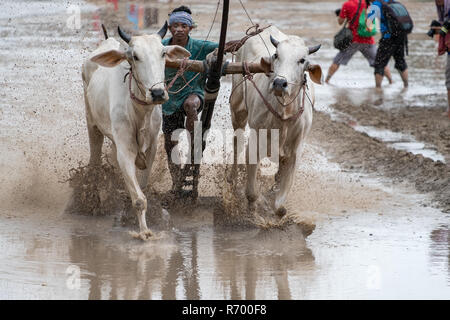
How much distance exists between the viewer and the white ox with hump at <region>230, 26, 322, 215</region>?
7.08 metres

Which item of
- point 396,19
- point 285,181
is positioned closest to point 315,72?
point 285,181

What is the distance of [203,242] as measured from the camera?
7.38 m

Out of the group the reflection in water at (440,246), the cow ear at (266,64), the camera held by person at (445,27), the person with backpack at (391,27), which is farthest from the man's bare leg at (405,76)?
the cow ear at (266,64)

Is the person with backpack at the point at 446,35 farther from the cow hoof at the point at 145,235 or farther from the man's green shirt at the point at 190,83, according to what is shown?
the cow hoof at the point at 145,235

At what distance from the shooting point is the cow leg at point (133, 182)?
23.8 ft

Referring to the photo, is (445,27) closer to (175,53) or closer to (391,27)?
(391,27)

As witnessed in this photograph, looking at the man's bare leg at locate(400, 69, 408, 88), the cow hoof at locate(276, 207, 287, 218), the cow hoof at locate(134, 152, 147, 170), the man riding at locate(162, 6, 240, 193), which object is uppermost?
the man riding at locate(162, 6, 240, 193)

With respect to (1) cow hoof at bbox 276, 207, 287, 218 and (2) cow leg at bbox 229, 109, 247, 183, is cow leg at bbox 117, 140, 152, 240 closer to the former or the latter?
(1) cow hoof at bbox 276, 207, 287, 218

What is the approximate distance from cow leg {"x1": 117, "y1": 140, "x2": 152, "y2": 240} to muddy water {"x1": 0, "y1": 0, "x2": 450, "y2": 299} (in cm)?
13

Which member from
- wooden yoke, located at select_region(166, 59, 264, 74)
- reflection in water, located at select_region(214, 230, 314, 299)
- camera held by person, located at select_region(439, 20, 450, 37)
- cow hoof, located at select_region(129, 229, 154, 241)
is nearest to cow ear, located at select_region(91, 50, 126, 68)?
wooden yoke, located at select_region(166, 59, 264, 74)

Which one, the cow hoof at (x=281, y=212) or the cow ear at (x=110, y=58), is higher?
the cow ear at (x=110, y=58)

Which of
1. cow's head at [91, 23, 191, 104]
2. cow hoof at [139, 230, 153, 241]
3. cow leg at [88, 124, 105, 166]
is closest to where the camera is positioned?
cow's head at [91, 23, 191, 104]

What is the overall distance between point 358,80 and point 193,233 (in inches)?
345

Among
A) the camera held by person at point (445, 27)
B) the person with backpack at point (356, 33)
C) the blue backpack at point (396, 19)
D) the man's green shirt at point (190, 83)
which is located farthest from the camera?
→ the person with backpack at point (356, 33)
